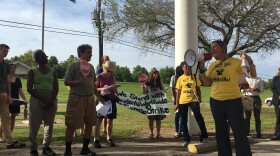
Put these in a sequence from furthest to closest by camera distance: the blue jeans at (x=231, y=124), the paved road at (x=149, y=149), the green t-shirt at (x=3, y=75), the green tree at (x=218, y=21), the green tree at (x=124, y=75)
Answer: the green tree at (x=124, y=75) < the green tree at (x=218, y=21) < the green t-shirt at (x=3, y=75) < the paved road at (x=149, y=149) < the blue jeans at (x=231, y=124)

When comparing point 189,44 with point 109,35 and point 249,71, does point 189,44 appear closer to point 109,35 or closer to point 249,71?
point 249,71

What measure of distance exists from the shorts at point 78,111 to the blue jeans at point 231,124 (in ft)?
7.22

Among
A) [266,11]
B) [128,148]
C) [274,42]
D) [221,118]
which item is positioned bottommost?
[128,148]

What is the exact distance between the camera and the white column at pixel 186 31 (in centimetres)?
998

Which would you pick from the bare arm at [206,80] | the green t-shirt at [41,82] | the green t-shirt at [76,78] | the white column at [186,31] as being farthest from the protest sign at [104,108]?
the white column at [186,31]

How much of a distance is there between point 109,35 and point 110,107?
1483 centimetres

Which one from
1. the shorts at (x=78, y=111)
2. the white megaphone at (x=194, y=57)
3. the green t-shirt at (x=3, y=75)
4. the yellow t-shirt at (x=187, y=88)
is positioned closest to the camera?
the white megaphone at (x=194, y=57)

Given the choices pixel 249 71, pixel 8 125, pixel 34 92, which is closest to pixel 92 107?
pixel 34 92

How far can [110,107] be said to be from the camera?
8.11m

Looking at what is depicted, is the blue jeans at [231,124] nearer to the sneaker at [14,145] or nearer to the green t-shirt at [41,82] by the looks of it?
the green t-shirt at [41,82]

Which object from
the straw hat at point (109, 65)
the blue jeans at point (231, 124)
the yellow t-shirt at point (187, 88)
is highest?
the straw hat at point (109, 65)

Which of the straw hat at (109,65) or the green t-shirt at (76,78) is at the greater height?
the straw hat at (109,65)

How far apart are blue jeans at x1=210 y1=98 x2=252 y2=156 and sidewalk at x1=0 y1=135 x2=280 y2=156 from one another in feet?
4.25

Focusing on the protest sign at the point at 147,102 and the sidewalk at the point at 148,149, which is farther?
the protest sign at the point at 147,102
